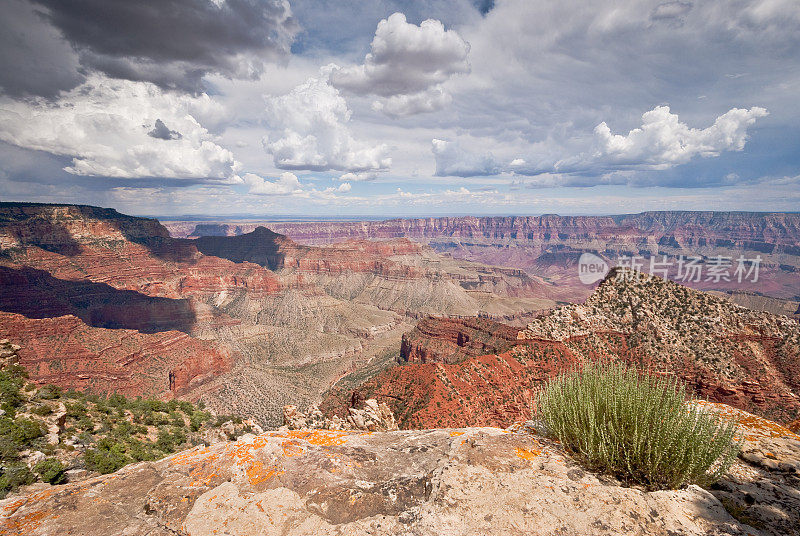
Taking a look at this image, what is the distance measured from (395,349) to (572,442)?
336ft

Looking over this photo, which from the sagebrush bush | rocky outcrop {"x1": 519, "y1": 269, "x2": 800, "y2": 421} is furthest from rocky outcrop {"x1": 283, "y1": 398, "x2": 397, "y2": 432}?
Result: rocky outcrop {"x1": 519, "y1": 269, "x2": 800, "y2": 421}

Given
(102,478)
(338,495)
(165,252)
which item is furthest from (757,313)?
(165,252)

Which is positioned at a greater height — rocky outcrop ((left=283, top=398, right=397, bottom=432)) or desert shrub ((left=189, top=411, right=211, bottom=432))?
rocky outcrop ((left=283, top=398, right=397, bottom=432))

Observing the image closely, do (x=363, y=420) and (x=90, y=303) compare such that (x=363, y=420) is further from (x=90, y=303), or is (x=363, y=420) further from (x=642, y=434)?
(x=90, y=303)

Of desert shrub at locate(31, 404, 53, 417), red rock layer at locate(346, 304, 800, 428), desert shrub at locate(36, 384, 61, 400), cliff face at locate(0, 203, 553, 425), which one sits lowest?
cliff face at locate(0, 203, 553, 425)

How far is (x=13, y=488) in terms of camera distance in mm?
8477

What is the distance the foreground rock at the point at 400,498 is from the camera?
13.3ft

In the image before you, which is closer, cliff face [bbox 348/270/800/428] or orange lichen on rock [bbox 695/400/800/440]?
orange lichen on rock [bbox 695/400/800/440]

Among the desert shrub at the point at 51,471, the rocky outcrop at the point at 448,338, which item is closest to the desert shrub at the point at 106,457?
the desert shrub at the point at 51,471

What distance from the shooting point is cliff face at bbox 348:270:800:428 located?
2642cm

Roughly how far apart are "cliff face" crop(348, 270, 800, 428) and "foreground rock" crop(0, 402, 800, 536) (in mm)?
19273

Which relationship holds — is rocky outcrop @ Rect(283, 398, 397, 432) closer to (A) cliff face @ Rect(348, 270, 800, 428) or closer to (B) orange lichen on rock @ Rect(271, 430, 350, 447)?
(A) cliff face @ Rect(348, 270, 800, 428)

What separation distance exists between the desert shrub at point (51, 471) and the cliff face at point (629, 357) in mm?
18037

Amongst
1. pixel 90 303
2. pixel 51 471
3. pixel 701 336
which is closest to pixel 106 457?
pixel 51 471
